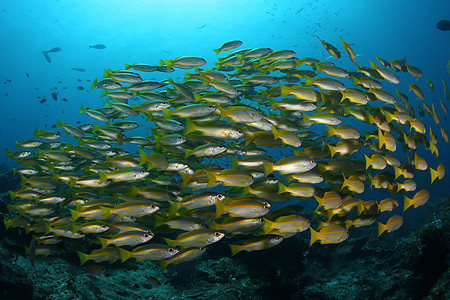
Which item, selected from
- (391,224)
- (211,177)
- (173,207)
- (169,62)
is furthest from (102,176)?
(391,224)

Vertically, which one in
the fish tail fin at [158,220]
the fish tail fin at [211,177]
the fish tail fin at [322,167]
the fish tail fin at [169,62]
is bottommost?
the fish tail fin at [158,220]

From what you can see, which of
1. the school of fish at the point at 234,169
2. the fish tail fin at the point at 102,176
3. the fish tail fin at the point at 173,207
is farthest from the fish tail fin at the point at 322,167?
the fish tail fin at the point at 102,176

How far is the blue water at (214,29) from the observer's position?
127ft

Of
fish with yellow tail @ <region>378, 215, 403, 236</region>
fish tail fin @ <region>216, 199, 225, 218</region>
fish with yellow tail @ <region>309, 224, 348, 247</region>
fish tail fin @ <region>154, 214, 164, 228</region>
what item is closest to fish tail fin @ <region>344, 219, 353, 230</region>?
fish with yellow tail @ <region>309, 224, 348, 247</region>

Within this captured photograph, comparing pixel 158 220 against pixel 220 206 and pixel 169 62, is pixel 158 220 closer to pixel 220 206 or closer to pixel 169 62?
pixel 220 206

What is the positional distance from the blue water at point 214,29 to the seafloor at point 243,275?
96.6 feet

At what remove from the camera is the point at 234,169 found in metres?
4.23

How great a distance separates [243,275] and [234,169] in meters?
4.65

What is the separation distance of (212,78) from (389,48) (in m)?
65.0

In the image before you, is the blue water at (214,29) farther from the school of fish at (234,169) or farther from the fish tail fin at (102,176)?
the fish tail fin at (102,176)

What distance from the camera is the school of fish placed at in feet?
14.1

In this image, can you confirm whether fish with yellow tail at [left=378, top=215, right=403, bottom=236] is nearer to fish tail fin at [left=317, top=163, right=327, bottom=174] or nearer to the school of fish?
the school of fish

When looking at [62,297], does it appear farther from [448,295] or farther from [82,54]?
[82,54]

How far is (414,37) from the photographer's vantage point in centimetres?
5134
